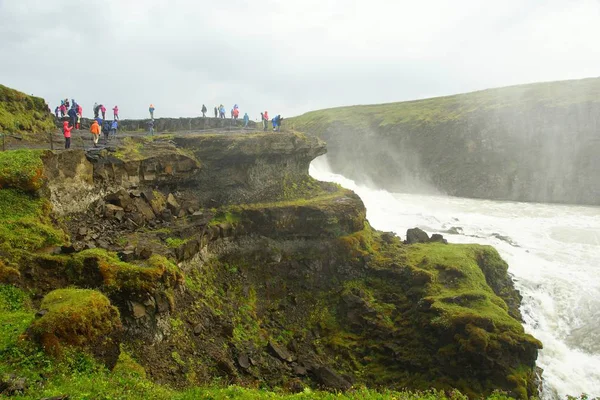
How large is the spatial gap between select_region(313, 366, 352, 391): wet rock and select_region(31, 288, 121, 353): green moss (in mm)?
8688

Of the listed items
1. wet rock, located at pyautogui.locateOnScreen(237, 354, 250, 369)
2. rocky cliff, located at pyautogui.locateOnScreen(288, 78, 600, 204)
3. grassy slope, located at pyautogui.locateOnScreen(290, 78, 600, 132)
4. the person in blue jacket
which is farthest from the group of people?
grassy slope, located at pyautogui.locateOnScreen(290, 78, 600, 132)

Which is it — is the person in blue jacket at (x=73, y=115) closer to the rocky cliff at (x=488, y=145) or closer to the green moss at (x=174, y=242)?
the green moss at (x=174, y=242)

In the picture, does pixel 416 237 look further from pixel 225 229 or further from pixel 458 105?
pixel 458 105

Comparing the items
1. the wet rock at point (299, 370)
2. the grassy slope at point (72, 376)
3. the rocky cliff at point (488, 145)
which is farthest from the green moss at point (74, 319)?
the rocky cliff at point (488, 145)

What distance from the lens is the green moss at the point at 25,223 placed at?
15.1m

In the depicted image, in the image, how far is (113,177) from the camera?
22062 millimetres

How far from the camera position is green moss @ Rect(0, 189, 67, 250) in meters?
15.1

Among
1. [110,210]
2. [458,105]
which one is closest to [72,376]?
[110,210]

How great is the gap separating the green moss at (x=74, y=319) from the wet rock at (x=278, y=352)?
774 centimetres

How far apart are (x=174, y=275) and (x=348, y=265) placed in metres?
11.2

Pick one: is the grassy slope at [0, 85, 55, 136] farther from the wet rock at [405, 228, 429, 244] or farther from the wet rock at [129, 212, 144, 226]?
the wet rock at [405, 228, 429, 244]

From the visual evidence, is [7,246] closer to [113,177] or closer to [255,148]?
[113,177]

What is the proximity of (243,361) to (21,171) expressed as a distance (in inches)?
442

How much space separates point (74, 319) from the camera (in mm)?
11969
